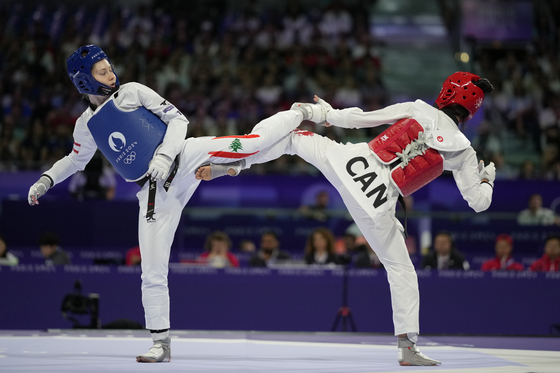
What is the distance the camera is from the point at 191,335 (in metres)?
6.19

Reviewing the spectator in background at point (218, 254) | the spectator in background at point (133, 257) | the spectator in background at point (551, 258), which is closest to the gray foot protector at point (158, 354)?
the spectator in background at point (133, 257)

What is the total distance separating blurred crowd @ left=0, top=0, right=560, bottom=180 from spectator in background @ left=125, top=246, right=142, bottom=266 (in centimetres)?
293

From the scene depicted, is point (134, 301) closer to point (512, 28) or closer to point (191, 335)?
point (191, 335)

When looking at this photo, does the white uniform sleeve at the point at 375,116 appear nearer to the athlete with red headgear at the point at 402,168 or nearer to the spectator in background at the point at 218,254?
the athlete with red headgear at the point at 402,168

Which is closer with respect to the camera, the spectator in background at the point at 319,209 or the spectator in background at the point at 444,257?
the spectator in background at the point at 444,257

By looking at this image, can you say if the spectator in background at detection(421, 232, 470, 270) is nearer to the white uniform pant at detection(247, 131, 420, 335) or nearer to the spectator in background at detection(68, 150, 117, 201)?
the white uniform pant at detection(247, 131, 420, 335)

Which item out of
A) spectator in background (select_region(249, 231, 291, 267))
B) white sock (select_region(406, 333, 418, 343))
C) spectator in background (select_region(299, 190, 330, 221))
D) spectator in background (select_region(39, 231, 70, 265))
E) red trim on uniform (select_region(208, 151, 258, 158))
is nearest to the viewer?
white sock (select_region(406, 333, 418, 343))

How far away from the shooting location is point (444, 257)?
7.88 metres

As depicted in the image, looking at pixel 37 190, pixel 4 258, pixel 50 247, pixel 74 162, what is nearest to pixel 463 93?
pixel 74 162

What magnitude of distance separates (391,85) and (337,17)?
222 cm

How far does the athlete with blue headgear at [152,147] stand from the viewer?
4.64 m

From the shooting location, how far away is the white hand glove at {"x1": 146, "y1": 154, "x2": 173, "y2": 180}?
14.8 ft

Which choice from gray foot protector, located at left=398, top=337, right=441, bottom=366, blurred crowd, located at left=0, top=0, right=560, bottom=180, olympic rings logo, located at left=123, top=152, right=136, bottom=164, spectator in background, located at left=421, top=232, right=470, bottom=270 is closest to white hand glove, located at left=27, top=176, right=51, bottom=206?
olympic rings logo, located at left=123, top=152, right=136, bottom=164

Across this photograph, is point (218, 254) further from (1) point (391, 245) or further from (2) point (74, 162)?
(1) point (391, 245)
